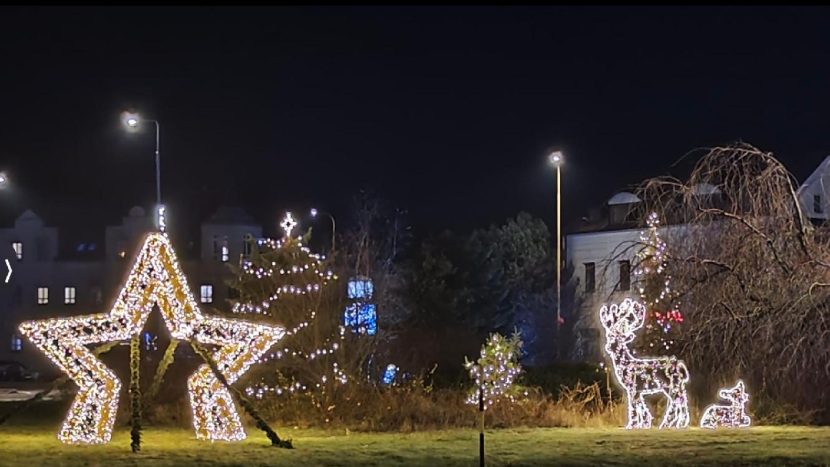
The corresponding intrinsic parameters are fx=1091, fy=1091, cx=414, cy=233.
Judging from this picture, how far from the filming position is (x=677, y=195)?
61.9 feet

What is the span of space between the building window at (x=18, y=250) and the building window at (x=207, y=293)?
10.8 meters

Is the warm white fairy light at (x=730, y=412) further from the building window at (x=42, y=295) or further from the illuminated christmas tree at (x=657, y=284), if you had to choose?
the building window at (x=42, y=295)

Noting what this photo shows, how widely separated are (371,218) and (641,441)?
111 feet

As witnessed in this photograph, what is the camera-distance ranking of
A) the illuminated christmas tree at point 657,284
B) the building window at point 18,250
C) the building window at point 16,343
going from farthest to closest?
the building window at point 18,250
the building window at point 16,343
the illuminated christmas tree at point 657,284

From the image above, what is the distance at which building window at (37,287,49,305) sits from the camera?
57.7 meters

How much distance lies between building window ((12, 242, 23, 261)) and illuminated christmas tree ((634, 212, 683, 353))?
1656 inches

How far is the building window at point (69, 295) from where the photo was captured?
2254 inches

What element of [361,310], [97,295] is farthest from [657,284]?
[97,295]

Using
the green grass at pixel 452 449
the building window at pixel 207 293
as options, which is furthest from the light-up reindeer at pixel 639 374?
the building window at pixel 207 293

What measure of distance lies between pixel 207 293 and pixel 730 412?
36371 mm

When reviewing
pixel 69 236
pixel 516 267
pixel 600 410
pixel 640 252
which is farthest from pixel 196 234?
pixel 640 252

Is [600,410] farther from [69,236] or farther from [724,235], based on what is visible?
[69,236]

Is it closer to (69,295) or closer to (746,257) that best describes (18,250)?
(69,295)

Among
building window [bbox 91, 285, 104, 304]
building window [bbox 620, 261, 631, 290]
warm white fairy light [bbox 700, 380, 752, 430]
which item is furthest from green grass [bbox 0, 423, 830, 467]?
building window [bbox 91, 285, 104, 304]
